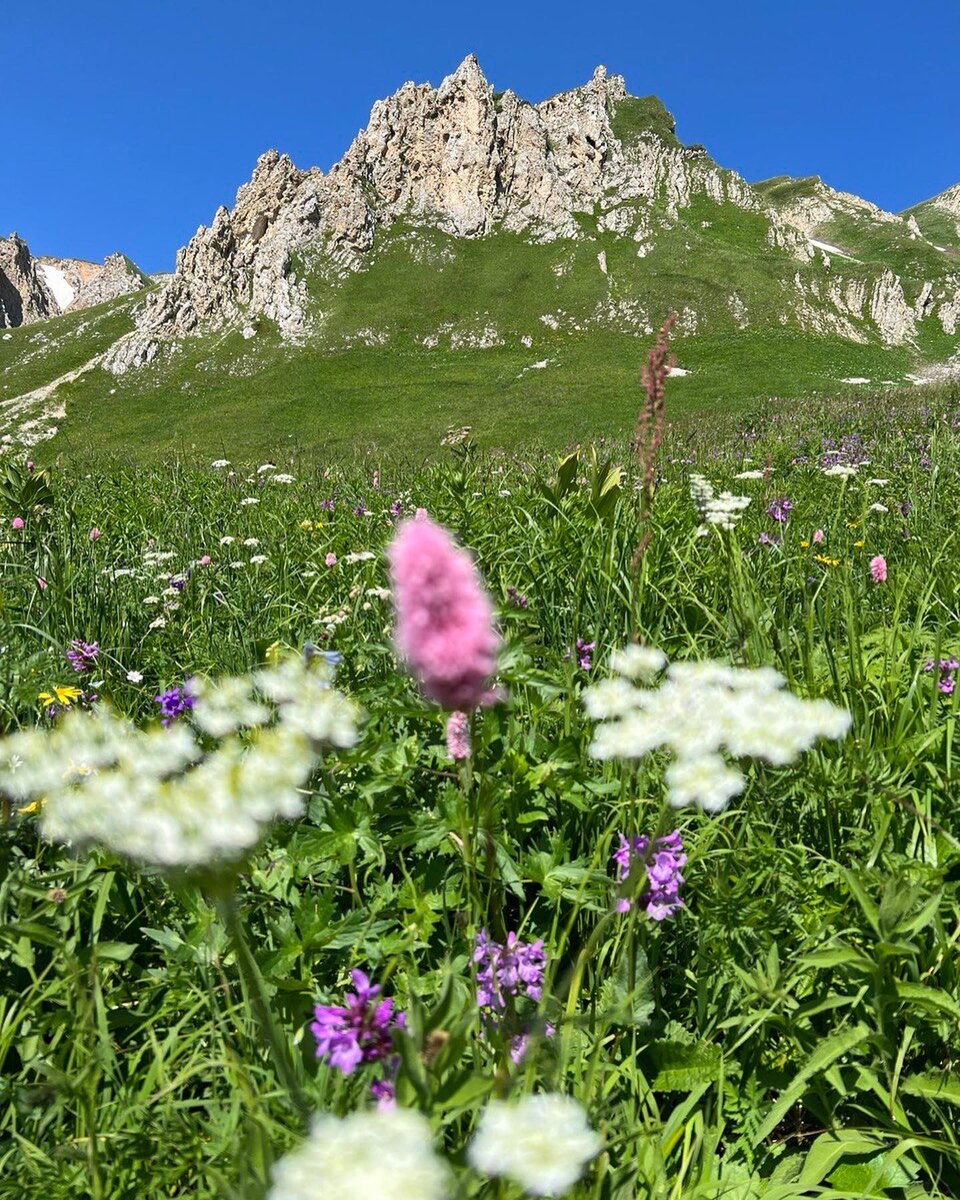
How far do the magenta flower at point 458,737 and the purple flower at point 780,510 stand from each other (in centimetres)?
402

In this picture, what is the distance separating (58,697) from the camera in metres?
3.04

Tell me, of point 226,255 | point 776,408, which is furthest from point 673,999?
point 226,255

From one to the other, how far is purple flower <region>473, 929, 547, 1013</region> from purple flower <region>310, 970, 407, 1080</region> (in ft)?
1.10

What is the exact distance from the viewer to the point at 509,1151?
0.91m

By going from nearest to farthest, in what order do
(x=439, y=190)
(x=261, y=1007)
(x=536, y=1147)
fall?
1. (x=536, y=1147)
2. (x=261, y=1007)
3. (x=439, y=190)

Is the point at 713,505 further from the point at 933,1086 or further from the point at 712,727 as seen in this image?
the point at 933,1086

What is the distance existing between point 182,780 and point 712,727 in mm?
1076

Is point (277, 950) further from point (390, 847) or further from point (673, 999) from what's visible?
point (673, 999)

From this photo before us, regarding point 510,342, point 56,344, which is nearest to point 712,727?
point 510,342

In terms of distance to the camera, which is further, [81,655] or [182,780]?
[81,655]

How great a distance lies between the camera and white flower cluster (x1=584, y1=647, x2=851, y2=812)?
1.48 m

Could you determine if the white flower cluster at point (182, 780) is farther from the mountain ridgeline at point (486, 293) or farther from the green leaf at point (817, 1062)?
the mountain ridgeline at point (486, 293)

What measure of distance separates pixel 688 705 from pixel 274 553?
5016mm

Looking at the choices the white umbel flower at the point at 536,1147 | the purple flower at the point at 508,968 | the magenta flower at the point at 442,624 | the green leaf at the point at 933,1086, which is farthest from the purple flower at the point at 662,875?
the magenta flower at the point at 442,624
